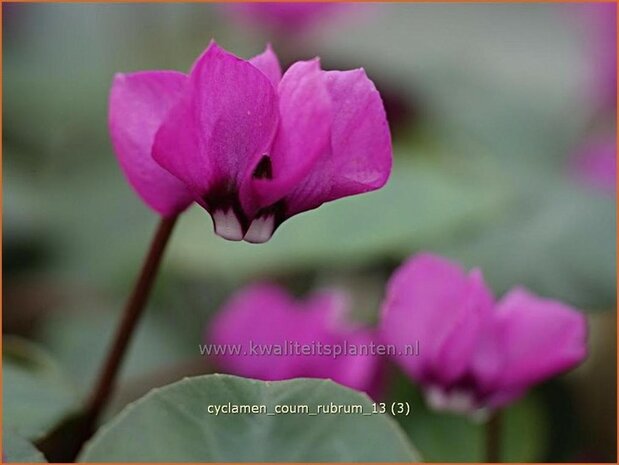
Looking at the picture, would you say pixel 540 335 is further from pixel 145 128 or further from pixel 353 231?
pixel 353 231

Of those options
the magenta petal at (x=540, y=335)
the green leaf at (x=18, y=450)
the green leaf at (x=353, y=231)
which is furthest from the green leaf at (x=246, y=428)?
the green leaf at (x=353, y=231)

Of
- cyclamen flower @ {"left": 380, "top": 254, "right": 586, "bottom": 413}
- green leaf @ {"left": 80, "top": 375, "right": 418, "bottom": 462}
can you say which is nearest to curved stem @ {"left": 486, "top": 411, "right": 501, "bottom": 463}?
cyclamen flower @ {"left": 380, "top": 254, "right": 586, "bottom": 413}

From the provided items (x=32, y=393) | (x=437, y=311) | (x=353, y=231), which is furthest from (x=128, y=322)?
(x=353, y=231)

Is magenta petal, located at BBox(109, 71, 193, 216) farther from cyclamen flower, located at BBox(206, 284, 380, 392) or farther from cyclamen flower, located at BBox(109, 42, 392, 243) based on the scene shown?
cyclamen flower, located at BBox(206, 284, 380, 392)

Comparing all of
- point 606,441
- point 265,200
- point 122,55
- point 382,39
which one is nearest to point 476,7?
point 382,39

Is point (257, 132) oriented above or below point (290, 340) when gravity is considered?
above

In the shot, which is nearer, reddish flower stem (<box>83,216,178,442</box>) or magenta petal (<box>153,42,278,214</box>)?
magenta petal (<box>153,42,278,214</box>)
